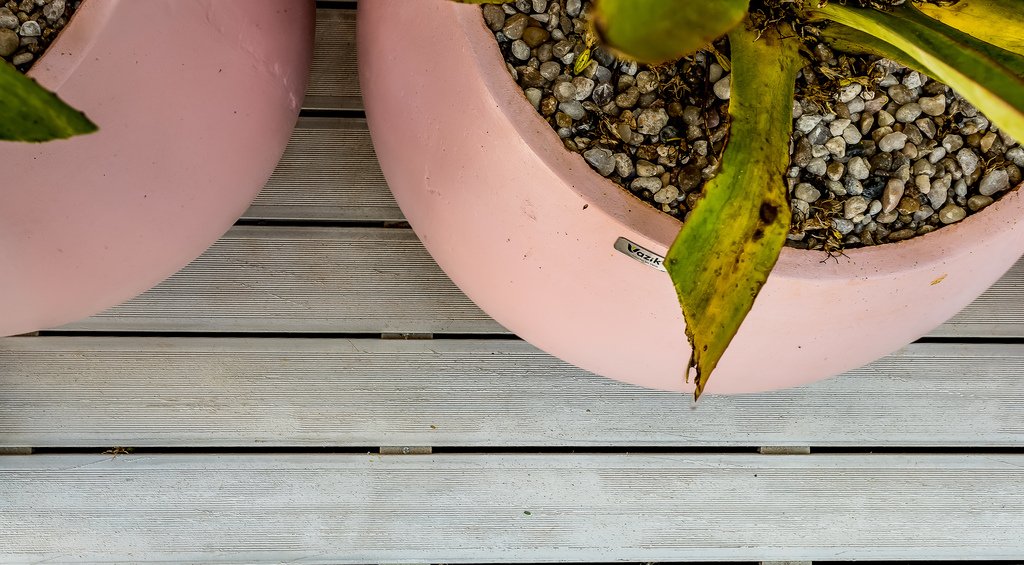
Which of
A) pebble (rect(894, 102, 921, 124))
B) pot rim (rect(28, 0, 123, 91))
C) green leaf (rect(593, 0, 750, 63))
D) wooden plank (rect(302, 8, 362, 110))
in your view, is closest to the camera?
green leaf (rect(593, 0, 750, 63))

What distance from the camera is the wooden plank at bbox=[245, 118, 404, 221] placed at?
31.4 inches

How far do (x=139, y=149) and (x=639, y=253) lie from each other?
11.9 inches

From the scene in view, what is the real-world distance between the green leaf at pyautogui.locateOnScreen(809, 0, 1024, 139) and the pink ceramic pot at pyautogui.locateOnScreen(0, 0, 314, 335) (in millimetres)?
351

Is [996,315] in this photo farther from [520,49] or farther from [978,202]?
[520,49]

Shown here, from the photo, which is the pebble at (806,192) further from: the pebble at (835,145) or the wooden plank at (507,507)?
the wooden plank at (507,507)

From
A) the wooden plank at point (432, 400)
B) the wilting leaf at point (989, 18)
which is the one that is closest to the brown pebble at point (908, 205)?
the wilting leaf at point (989, 18)

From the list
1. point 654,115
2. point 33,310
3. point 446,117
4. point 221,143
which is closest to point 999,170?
point 654,115

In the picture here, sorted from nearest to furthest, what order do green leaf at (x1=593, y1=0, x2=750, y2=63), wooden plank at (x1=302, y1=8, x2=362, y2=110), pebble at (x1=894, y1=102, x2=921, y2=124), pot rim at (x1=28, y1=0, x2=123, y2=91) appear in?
green leaf at (x1=593, y1=0, x2=750, y2=63), pot rim at (x1=28, y1=0, x2=123, y2=91), pebble at (x1=894, y1=102, x2=921, y2=124), wooden plank at (x1=302, y1=8, x2=362, y2=110)

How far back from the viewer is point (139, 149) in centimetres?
50

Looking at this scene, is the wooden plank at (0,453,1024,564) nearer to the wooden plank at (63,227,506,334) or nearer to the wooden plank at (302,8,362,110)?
the wooden plank at (63,227,506,334)

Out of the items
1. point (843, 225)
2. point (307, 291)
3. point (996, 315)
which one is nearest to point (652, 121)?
point (843, 225)

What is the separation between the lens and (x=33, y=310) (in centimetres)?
56

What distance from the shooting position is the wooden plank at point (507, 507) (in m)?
0.81

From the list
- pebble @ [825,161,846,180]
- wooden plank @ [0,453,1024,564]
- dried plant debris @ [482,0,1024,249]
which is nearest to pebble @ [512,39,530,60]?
dried plant debris @ [482,0,1024,249]
